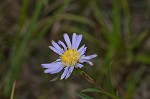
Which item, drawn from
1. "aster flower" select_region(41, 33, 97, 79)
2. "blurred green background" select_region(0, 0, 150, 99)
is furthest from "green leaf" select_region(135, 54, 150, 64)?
"aster flower" select_region(41, 33, 97, 79)

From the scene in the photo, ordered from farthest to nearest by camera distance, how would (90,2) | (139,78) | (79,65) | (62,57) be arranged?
1. (90,2)
2. (139,78)
3. (62,57)
4. (79,65)

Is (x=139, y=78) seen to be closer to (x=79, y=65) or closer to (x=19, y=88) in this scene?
(x=19, y=88)

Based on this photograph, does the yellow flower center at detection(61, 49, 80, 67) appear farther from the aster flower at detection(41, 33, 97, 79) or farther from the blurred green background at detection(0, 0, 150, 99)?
the blurred green background at detection(0, 0, 150, 99)

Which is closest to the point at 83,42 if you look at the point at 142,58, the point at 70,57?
the point at 142,58

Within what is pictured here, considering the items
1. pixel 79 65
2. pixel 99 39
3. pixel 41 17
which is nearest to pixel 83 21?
pixel 99 39

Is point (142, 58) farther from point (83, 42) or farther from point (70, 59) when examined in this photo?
point (70, 59)

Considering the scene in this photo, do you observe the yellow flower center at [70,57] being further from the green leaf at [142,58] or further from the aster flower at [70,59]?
the green leaf at [142,58]
